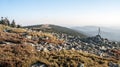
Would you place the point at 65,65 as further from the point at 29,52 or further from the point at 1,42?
the point at 1,42

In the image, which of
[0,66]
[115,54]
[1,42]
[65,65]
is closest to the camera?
[0,66]

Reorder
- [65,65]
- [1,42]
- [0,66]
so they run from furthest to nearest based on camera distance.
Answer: [1,42]
[65,65]
[0,66]

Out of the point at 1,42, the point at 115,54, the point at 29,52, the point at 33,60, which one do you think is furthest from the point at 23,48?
the point at 115,54

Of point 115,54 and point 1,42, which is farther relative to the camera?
point 115,54

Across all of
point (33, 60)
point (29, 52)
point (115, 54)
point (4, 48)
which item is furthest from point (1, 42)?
point (115, 54)

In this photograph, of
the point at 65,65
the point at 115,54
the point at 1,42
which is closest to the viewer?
the point at 65,65

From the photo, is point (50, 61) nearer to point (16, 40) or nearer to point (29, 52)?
point (29, 52)

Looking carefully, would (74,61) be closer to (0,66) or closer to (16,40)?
(0,66)

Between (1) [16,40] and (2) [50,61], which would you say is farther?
(1) [16,40]

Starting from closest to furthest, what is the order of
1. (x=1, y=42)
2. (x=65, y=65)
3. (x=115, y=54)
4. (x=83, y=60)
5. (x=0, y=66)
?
(x=0, y=66)
(x=65, y=65)
(x=83, y=60)
(x=1, y=42)
(x=115, y=54)
